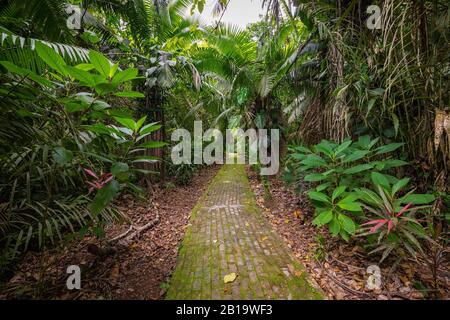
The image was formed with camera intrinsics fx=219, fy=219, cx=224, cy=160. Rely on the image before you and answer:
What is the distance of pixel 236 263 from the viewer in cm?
257

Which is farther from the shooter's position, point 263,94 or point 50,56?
point 263,94

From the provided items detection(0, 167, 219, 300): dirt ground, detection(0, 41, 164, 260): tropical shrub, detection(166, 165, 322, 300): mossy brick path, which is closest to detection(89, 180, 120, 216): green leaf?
detection(0, 41, 164, 260): tropical shrub

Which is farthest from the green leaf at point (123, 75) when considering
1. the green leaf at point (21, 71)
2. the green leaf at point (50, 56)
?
the green leaf at point (21, 71)

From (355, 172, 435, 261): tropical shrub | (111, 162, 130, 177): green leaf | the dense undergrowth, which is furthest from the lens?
(355, 172, 435, 261): tropical shrub

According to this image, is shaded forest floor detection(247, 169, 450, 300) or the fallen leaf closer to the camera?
shaded forest floor detection(247, 169, 450, 300)

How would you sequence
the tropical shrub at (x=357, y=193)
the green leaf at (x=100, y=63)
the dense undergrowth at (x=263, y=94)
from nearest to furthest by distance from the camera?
the green leaf at (x=100, y=63) → the dense undergrowth at (x=263, y=94) → the tropical shrub at (x=357, y=193)

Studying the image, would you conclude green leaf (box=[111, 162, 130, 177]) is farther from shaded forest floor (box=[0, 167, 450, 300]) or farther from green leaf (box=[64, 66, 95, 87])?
shaded forest floor (box=[0, 167, 450, 300])

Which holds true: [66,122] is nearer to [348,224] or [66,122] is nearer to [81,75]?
[81,75]

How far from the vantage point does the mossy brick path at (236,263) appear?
2.09m

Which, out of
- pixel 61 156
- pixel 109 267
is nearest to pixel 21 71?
pixel 61 156

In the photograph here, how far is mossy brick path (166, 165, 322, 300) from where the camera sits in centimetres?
209

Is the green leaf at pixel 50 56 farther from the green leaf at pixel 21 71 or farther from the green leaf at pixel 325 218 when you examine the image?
the green leaf at pixel 325 218
